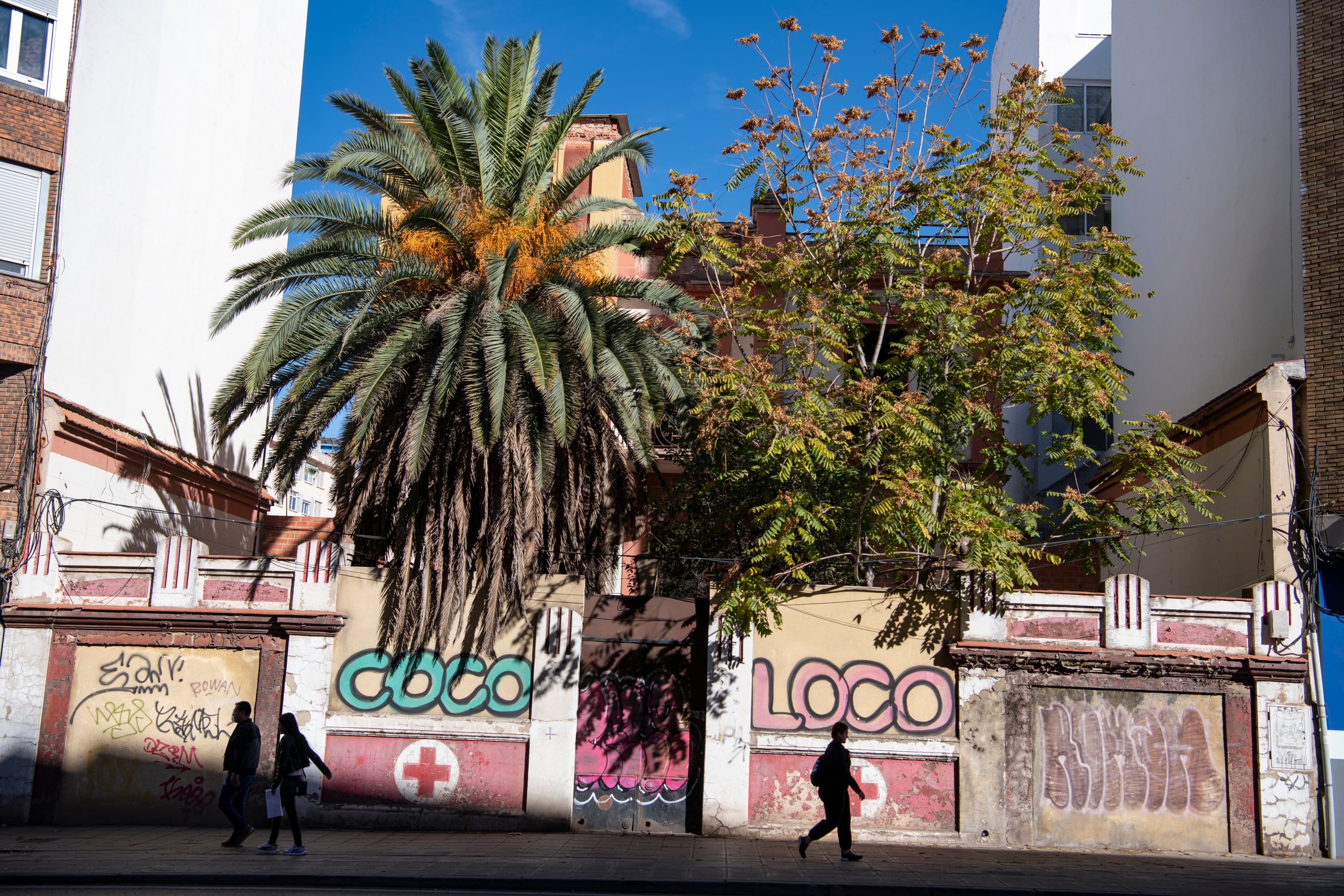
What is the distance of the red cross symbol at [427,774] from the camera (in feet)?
44.4

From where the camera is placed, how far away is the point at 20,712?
1384cm

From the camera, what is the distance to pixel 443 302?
14062 millimetres

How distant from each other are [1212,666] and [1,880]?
515 inches

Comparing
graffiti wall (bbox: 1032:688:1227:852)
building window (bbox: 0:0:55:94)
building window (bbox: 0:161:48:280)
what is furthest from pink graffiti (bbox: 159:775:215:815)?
graffiti wall (bbox: 1032:688:1227:852)

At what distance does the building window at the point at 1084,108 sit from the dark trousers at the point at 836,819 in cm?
1944

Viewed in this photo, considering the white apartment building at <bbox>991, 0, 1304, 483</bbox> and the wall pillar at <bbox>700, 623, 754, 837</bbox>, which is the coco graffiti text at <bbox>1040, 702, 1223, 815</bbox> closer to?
the wall pillar at <bbox>700, 623, 754, 837</bbox>

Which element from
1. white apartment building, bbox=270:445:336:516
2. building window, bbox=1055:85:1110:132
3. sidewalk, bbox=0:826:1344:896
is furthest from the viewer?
white apartment building, bbox=270:445:336:516

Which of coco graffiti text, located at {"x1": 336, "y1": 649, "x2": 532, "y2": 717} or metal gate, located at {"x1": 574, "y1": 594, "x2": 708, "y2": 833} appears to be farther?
coco graffiti text, located at {"x1": 336, "y1": 649, "x2": 532, "y2": 717}

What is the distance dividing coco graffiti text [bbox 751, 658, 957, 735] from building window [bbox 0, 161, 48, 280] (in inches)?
462

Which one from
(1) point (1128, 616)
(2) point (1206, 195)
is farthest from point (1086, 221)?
(1) point (1128, 616)

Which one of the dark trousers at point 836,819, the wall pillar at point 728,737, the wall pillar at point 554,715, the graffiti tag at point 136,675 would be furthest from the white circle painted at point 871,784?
the graffiti tag at point 136,675

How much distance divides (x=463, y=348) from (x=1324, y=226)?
11.5m

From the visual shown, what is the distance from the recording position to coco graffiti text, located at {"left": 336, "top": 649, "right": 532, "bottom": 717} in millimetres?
13711

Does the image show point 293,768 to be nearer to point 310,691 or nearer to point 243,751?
point 243,751
